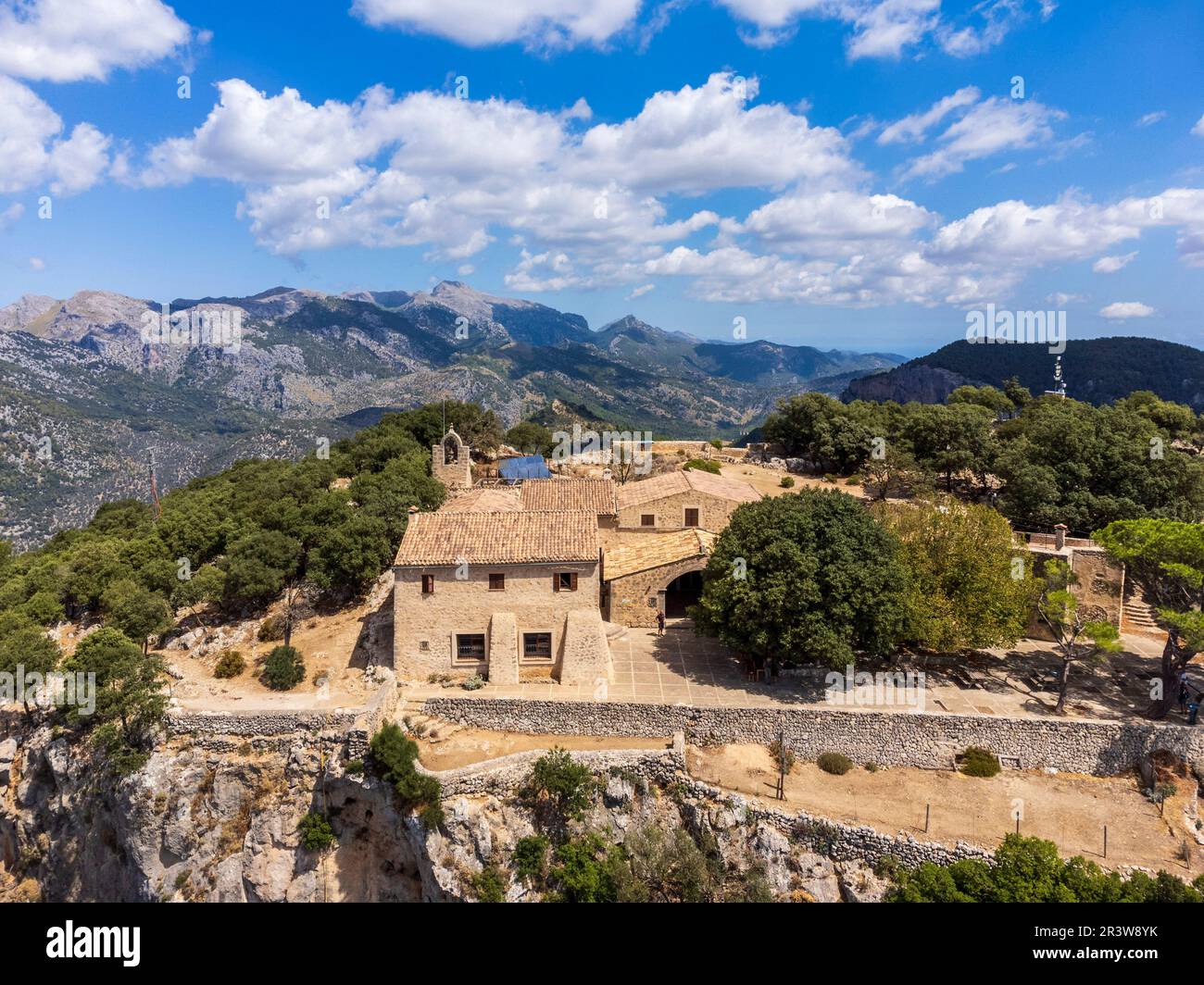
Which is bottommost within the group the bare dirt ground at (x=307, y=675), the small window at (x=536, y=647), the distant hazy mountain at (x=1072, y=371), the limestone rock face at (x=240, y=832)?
the limestone rock face at (x=240, y=832)

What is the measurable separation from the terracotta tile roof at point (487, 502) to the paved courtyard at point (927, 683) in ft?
36.9

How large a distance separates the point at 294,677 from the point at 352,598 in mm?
8666

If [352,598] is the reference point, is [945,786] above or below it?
below

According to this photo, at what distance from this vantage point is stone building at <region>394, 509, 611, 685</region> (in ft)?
94.0

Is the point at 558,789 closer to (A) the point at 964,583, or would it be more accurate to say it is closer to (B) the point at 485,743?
(B) the point at 485,743

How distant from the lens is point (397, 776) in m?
23.1

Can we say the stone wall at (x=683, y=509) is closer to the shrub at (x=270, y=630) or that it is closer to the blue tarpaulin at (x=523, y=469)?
the blue tarpaulin at (x=523, y=469)

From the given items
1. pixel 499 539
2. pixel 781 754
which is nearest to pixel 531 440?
pixel 499 539

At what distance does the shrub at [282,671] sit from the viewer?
3027 centimetres

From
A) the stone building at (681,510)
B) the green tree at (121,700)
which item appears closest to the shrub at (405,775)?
the green tree at (121,700)

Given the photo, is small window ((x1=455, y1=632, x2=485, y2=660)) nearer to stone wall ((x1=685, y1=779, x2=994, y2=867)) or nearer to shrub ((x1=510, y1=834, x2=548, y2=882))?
shrub ((x1=510, y1=834, x2=548, y2=882))
